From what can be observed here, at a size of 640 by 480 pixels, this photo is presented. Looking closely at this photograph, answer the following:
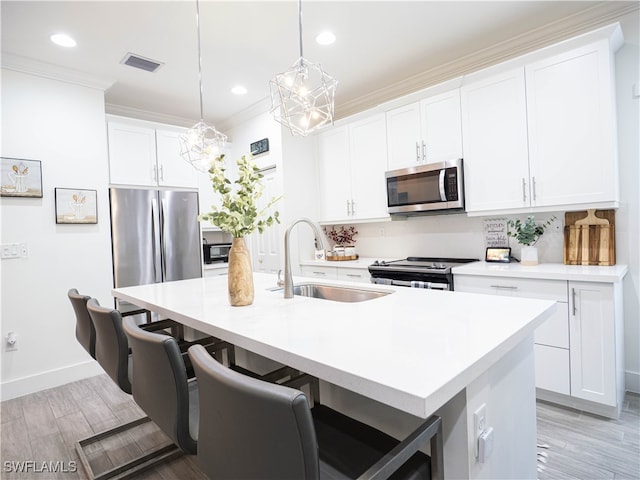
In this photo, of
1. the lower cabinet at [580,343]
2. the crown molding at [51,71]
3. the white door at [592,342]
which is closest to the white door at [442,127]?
the lower cabinet at [580,343]

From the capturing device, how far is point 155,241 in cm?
357

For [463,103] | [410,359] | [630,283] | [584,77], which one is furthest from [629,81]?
[410,359]

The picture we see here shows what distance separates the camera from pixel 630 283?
243cm

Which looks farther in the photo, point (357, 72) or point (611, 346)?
point (357, 72)

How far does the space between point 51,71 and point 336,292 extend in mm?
3119

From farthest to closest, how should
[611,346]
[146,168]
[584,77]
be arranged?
[146,168], [584,77], [611,346]

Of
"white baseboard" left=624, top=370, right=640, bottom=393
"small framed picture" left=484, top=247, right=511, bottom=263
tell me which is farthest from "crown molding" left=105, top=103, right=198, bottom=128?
"white baseboard" left=624, top=370, right=640, bottom=393

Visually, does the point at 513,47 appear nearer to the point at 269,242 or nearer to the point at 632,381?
the point at 632,381

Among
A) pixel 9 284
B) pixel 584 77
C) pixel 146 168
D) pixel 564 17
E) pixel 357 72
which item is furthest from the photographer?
pixel 146 168

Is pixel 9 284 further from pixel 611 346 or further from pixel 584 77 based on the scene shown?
pixel 584 77

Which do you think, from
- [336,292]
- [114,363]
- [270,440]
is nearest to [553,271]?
[336,292]

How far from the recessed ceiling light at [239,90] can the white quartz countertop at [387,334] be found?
2580 mm

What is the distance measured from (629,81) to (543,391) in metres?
2.21

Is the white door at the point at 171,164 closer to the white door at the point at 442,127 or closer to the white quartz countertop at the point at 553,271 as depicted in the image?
the white door at the point at 442,127
